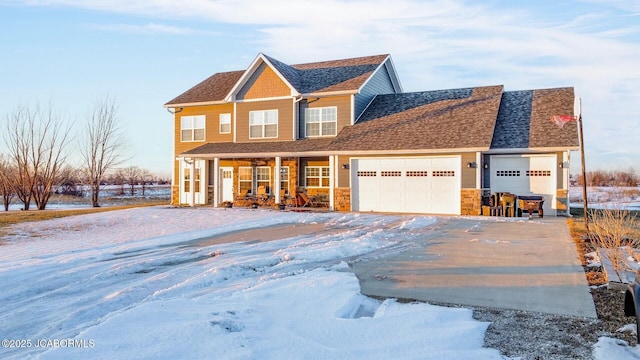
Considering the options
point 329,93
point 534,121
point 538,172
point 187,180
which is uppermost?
point 329,93

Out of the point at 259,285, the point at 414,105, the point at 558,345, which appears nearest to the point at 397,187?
the point at 414,105

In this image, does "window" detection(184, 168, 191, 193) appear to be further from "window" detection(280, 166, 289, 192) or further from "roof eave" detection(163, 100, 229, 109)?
"window" detection(280, 166, 289, 192)

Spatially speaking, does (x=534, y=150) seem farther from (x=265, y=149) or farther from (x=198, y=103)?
(x=198, y=103)

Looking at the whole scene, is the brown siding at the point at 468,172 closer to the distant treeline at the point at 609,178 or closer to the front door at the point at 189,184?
the front door at the point at 189,184

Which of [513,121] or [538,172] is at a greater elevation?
[513,121]

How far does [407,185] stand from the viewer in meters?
19.9

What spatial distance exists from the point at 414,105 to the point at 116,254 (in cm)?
1700

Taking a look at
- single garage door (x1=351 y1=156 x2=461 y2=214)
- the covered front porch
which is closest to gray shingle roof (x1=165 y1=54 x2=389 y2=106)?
the covered front porch

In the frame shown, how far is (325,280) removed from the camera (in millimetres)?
6773

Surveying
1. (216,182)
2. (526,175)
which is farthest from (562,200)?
(216,182)

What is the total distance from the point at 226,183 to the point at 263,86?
18.8 ft

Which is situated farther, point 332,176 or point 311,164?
point 311,164

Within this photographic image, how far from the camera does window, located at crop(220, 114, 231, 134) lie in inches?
989

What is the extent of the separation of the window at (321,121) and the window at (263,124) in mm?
1742
